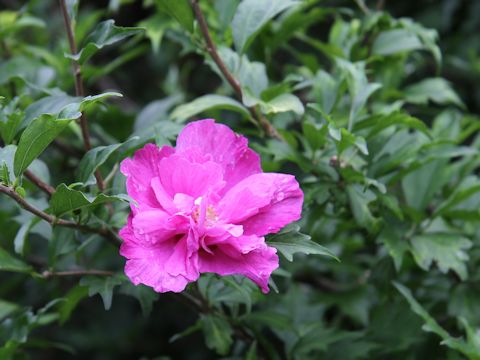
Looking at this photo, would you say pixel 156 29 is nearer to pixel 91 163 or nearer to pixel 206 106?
pixel 206 106

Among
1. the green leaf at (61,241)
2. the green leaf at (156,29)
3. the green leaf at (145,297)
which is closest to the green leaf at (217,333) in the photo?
the green leaf at (145,297)

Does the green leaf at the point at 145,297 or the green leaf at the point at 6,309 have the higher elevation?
the green leaf at the point at 145,297

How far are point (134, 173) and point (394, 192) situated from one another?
2.43 feet

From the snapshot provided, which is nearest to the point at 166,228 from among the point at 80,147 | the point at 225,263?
the point at 225,263

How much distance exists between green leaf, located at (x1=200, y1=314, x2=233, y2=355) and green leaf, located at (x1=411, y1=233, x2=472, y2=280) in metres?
0.38

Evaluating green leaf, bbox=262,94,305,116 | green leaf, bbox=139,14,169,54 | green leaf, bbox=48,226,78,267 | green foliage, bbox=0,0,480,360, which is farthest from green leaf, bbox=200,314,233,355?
green leaf, bbox=139,14,169,54

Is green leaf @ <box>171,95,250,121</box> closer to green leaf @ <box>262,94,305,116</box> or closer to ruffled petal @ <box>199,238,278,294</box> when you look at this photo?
green leaf @ <box>262,94,305,116</box>

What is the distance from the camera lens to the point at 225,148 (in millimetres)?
1039

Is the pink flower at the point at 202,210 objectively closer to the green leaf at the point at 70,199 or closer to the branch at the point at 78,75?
the green leaf at the point at 70,199

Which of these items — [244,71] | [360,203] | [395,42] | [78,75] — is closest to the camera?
[78,75]

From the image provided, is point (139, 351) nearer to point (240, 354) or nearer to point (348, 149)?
point (240, 354)

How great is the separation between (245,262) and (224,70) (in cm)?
42

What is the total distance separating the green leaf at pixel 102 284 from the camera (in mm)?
1083

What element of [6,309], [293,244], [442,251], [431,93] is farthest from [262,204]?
[431,93]
